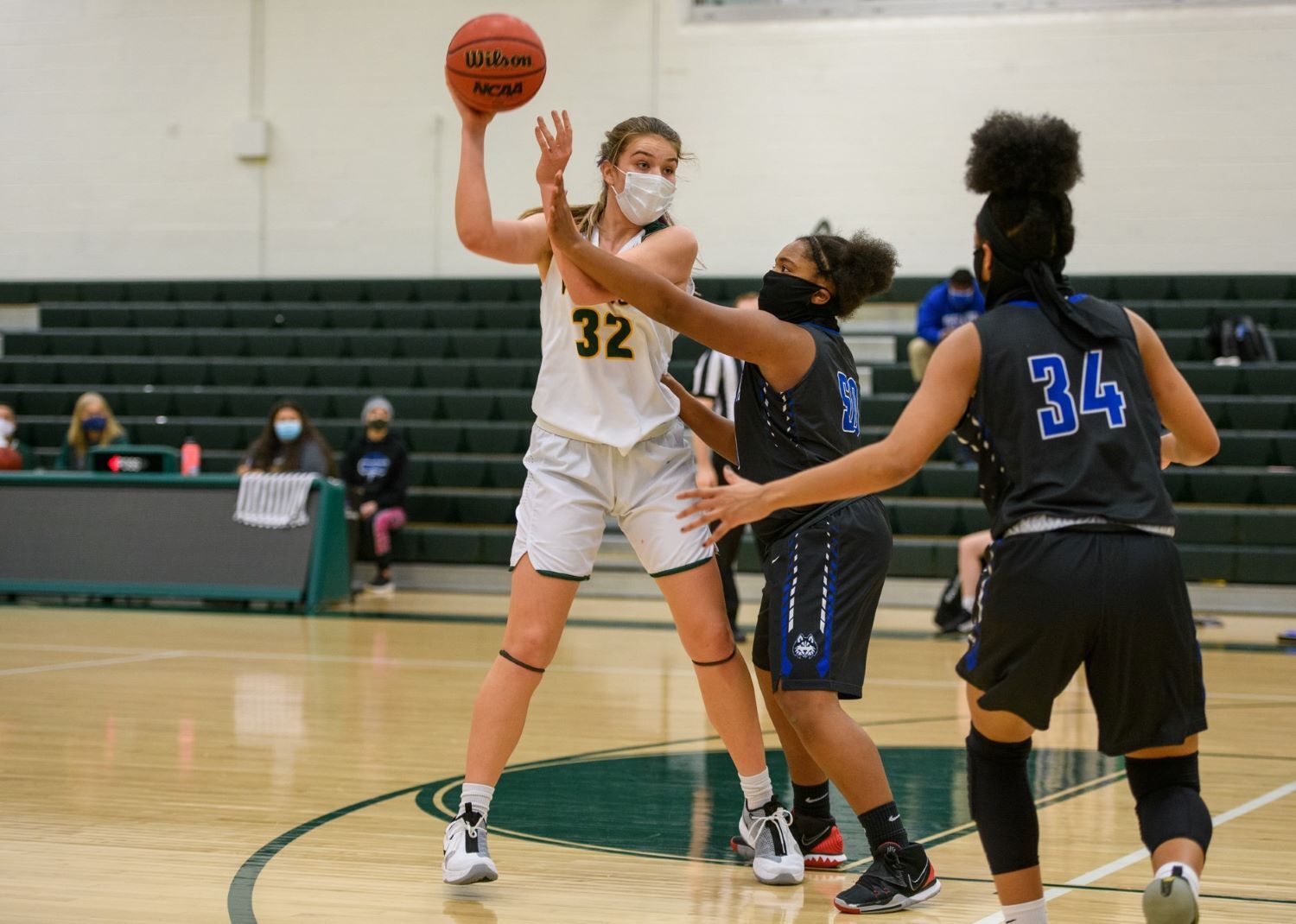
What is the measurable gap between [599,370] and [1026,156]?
1.22m

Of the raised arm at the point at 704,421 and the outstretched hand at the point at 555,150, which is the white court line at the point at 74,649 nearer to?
the raised arm at the point at 704,421

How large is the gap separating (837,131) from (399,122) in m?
4.44

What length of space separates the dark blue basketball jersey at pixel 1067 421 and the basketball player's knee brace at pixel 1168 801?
0.41m

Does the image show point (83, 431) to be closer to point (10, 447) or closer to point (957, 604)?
point (10, 447)

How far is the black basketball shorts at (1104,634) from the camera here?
218 cm

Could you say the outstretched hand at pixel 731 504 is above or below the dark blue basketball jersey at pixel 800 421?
below

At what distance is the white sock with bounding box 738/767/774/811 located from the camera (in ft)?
10.8

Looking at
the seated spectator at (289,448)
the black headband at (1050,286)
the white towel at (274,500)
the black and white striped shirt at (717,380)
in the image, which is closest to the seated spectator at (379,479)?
the seated spectator at (289,448)

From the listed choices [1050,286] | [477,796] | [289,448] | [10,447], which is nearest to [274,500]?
[289,448]

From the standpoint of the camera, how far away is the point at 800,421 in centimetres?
317

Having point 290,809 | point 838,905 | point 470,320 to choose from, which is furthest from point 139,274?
point 838,905

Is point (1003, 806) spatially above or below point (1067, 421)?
below

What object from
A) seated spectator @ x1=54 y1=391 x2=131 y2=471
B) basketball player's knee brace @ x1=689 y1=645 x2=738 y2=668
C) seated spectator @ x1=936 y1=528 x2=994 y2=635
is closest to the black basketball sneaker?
basketball player's knee brace @ x1=689 y1=645 x2=738 y2=668

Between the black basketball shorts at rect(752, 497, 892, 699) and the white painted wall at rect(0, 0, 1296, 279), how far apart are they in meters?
9.99
